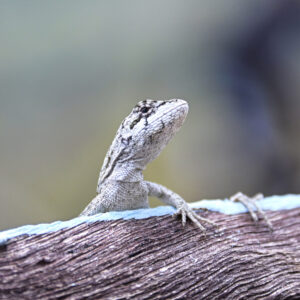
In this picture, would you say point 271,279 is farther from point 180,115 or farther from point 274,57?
point 274,57

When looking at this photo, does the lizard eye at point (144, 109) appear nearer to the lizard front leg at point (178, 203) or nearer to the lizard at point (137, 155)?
the lizard at point (137, 155)

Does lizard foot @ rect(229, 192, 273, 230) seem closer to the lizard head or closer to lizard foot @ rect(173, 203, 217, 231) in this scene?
lizard foot @ rect(173, 203, 217, 231)

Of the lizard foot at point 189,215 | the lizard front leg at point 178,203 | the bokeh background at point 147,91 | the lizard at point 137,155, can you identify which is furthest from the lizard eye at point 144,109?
the bokeh background at point 147,91

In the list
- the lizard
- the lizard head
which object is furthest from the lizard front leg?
the lizard head

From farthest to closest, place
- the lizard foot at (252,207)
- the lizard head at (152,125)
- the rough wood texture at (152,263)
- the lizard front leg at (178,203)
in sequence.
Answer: the lizard foot at (252,207), the lizard front leg at (178,203), the lizard head at (152,125), the rough wood texture at (152,263)

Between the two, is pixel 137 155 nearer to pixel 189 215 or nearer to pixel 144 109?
pixel 144 109

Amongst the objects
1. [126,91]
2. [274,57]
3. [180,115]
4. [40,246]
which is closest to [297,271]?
[180,115]
